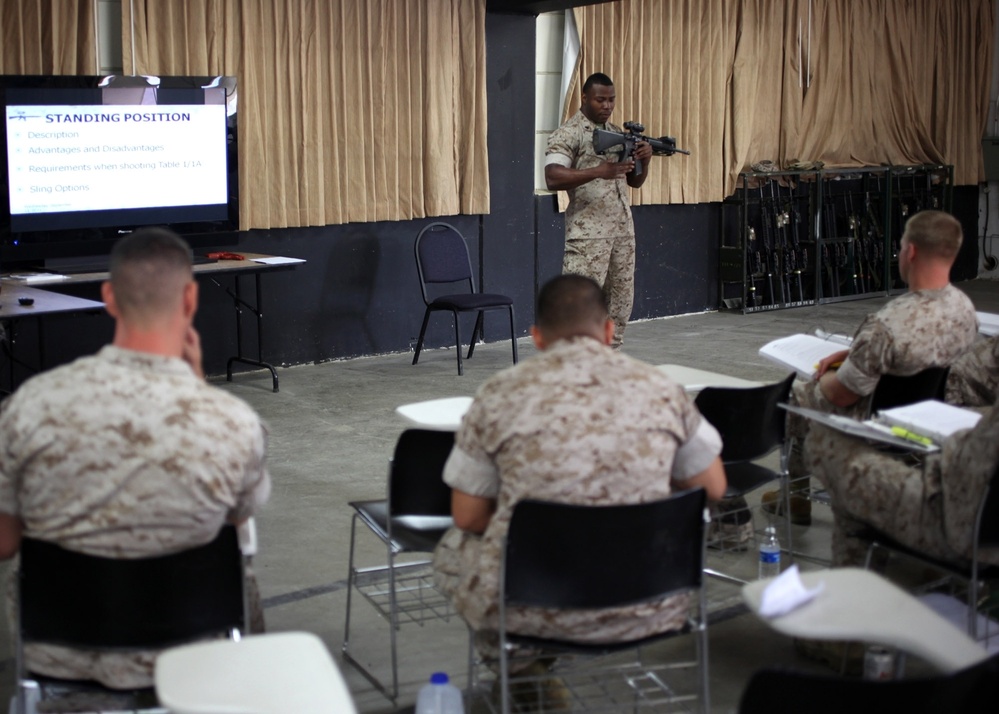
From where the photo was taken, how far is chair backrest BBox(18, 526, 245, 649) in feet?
6.68

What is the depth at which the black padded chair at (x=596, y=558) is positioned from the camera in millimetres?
2270

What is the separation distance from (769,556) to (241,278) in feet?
13.2

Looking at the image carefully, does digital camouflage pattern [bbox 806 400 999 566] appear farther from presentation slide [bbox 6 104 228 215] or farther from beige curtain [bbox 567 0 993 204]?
beige curtain [bbox 567 0 993 204]

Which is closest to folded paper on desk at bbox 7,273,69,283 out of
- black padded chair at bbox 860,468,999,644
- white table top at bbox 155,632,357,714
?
black padded chair at bbox 860,468,999,644

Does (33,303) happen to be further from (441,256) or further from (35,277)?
(441,256)

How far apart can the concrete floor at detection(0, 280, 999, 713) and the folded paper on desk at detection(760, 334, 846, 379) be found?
0.65 meters

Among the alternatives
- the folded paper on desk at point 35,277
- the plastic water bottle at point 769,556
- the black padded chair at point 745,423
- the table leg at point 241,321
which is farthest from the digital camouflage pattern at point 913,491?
the table leg at point 241,321

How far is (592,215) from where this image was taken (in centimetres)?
687

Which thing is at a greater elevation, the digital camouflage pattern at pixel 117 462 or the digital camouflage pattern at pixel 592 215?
the digital camouflage pattern at pixel 592 215

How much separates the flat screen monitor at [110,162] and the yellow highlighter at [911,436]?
437 cm

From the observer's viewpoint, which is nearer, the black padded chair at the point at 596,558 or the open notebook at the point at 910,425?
the black padded chair at the point at 596,558

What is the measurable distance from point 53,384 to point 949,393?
286 cm

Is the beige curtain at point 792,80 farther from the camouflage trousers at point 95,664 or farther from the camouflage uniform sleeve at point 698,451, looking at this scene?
the camouflage trousers at point 95,664

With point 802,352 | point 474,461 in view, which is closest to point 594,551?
point 474,461
